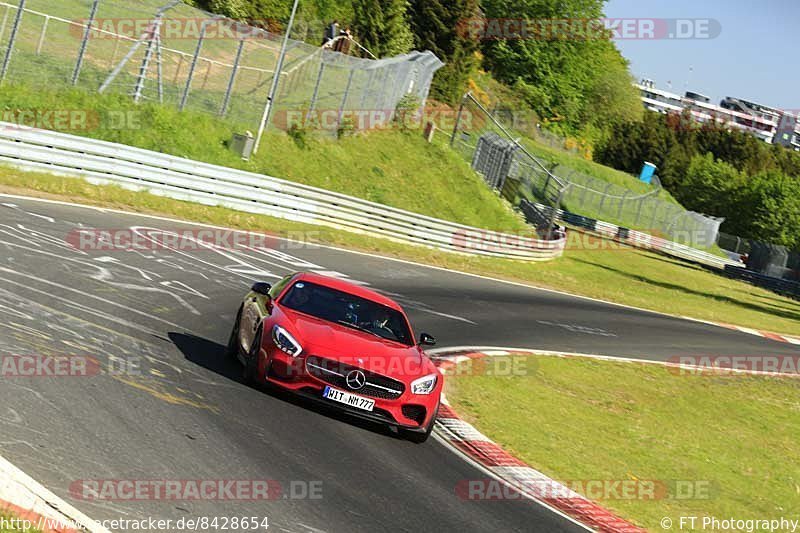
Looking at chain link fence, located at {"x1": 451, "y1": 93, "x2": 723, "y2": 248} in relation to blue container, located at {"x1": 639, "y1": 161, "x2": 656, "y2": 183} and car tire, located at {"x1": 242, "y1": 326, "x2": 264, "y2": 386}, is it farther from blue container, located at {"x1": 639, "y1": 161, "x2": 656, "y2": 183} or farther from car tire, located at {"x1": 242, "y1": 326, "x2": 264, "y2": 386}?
car tire, located at {"x1": 242, "y1": 326, "x2": 264, "y2": 386}

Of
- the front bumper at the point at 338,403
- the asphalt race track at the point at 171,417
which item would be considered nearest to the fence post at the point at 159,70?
the asphalt race track at the point at 171,417

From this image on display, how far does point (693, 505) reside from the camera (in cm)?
1230

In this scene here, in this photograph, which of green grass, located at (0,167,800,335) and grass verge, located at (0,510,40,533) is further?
green grass, located at (0,167,800,335)

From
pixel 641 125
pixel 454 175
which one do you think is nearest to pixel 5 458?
pixel 454 175

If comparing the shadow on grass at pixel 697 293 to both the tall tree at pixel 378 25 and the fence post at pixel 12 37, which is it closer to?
the tall tree at pixel 378 25

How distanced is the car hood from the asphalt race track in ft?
2.32

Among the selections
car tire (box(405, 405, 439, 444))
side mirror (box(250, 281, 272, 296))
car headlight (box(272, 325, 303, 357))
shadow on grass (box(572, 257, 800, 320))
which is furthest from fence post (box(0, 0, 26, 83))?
shadow on grass (box(572, 257, 800, 320))

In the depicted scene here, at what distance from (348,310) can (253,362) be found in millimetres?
1415

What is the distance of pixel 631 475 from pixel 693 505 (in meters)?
0.88

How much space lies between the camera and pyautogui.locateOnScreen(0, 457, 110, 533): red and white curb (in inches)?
235

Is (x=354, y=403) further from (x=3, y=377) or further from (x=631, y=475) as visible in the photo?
(x=631, y=475)

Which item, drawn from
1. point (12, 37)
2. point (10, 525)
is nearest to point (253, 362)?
point (10, 525)

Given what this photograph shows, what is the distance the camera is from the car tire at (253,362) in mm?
10742

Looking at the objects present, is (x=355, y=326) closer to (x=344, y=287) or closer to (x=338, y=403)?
(x=344, y=287)
